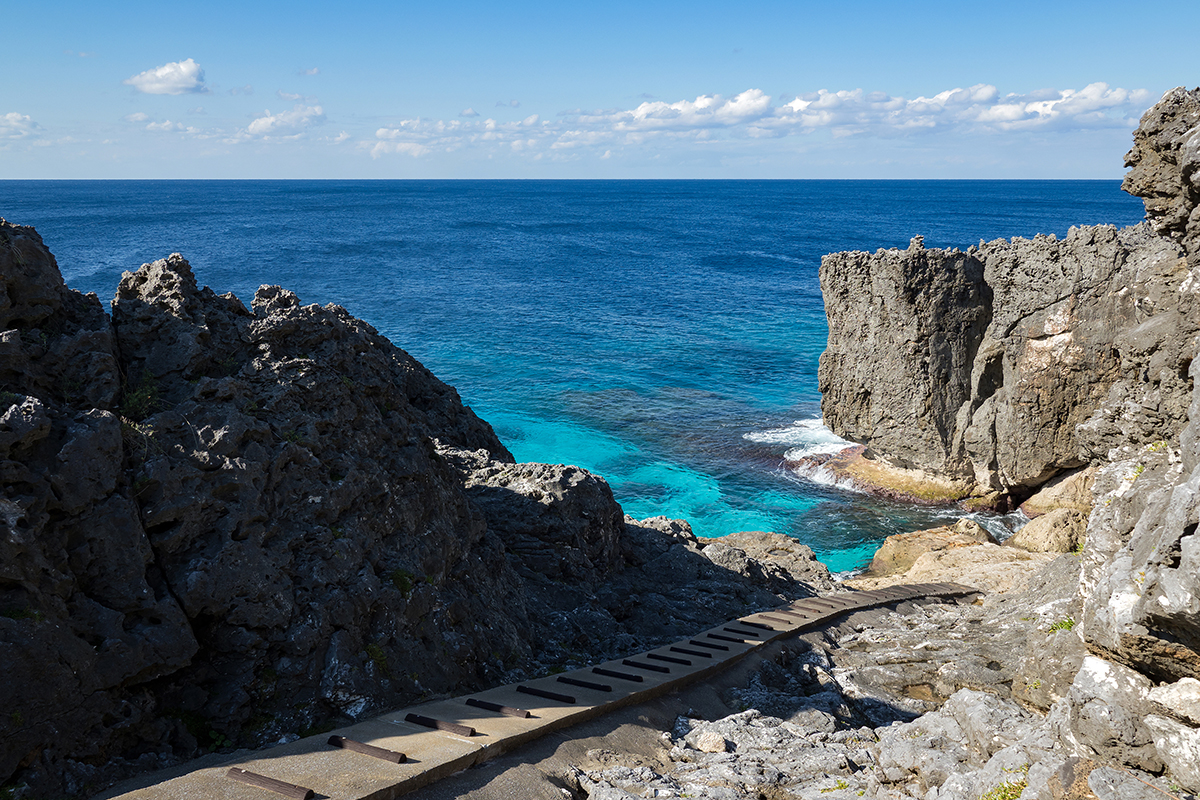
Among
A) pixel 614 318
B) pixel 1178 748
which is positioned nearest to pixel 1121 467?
pixel 1178 748

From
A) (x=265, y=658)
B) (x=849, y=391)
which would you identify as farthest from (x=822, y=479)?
(x=265, y=658)

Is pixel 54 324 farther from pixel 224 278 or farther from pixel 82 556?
pixel 224 278

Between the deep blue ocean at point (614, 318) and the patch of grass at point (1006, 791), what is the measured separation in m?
24.7

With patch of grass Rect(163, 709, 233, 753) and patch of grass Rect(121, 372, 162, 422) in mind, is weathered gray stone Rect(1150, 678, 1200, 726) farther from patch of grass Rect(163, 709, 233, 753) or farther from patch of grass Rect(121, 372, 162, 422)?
patch of grass Rect(121, 372, 162, 422)

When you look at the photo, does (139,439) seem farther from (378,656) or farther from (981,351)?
(981,351)

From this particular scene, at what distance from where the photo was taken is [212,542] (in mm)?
10078

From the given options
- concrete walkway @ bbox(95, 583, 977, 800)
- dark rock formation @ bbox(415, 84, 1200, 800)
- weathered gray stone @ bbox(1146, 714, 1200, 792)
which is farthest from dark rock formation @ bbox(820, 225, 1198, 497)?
weathered gray stone @ bbox(1146, 714, 1200, 792)

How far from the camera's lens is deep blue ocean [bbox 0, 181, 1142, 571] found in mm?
39031

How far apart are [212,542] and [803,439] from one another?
37880 mm

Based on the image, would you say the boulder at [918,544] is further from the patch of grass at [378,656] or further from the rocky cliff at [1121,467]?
the patch of grass at [378,656]

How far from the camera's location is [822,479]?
129ft

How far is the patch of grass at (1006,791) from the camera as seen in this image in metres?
7.39

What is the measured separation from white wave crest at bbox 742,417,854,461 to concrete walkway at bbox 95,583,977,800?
97.4 ft

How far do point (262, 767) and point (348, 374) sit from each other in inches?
Result: 264
